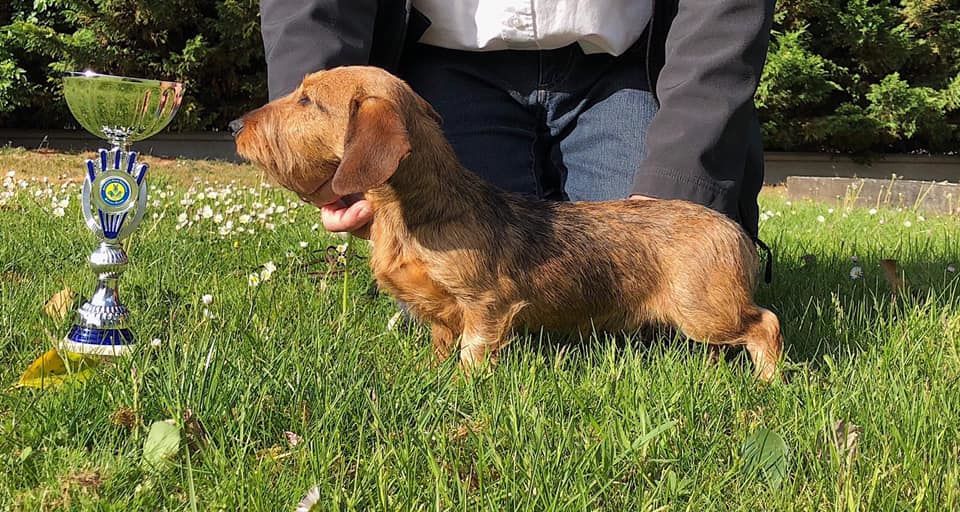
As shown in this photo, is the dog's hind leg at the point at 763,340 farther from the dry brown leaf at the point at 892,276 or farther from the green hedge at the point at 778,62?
the green hedge at the point at 778,62

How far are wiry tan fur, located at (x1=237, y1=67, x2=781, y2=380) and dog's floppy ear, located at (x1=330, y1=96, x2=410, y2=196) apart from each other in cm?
1

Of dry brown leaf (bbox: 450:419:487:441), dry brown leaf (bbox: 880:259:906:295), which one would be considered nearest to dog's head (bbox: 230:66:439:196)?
dry brown leaf (bbox: 450:419:487:441)

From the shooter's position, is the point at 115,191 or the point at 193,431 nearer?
the point at 193,431

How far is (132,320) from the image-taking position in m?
3.10

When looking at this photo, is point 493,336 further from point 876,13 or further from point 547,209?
point 876,13

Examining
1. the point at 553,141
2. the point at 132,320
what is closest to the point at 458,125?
the point at 553,141

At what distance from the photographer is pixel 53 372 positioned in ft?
7.99

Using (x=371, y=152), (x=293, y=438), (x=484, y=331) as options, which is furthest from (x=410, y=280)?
(x=293, y=438)

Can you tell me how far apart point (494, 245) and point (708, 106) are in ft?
4.09

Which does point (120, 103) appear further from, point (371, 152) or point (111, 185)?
point (371, 152)

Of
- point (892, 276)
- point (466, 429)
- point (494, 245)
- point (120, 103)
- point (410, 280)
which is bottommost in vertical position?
point (892, 276)

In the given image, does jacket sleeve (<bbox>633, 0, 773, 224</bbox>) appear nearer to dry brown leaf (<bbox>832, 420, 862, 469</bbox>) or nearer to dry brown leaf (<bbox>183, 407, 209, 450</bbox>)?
dry brown leaf (<bbox>832, 420, 862, 469</bbox>)

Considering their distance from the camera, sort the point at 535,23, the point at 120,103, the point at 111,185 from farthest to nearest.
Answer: the point at 535,23 → the point at 120,103 → the point at 111,185

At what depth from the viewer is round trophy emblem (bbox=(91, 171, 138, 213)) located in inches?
117
